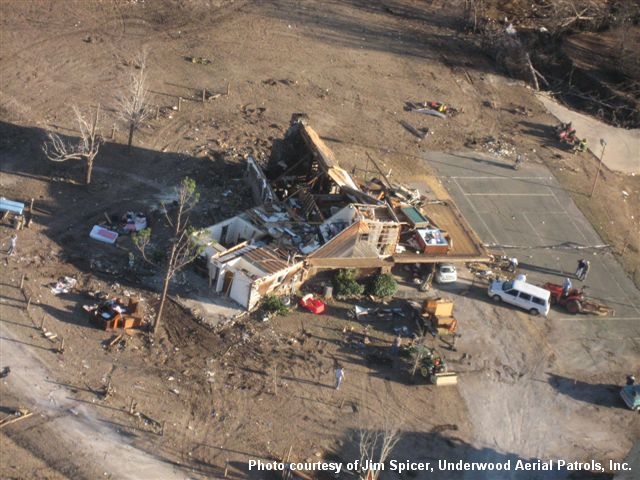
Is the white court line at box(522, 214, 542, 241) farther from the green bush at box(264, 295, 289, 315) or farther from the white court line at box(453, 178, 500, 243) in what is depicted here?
the green bush at box(264, 295, 289, 315)

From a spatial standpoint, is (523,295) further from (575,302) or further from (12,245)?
(12,245)

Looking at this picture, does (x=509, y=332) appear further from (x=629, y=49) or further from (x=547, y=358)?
(x=629, y=49)

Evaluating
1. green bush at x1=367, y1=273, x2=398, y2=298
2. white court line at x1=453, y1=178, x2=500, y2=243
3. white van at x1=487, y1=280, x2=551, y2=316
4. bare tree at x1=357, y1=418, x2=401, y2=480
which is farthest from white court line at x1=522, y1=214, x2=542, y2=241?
bare tree at x1=357, y1=418, x2=401, y2=480

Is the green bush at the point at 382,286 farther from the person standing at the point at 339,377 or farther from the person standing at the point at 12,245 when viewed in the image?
the person standing at the point at 12,245

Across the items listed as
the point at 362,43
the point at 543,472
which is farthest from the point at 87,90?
the point at 543,472

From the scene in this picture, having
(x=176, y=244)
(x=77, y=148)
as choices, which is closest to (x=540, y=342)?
(x=176, y=244)

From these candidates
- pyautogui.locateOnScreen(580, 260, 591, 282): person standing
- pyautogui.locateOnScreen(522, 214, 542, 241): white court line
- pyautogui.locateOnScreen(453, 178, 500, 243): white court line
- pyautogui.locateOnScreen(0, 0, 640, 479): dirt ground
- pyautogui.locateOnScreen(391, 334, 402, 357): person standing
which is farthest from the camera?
pyautogui.locateOnScreen(522, 214, 542, 241): white court line
